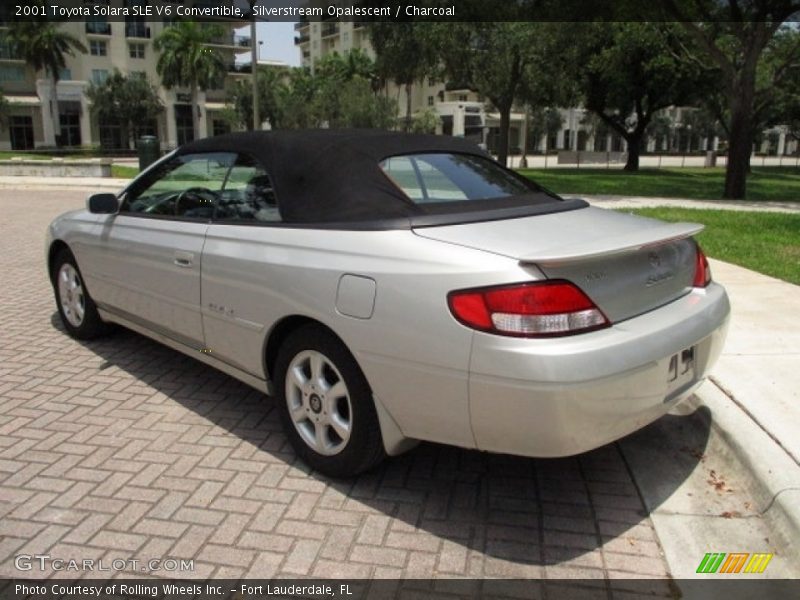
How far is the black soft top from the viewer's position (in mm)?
3277

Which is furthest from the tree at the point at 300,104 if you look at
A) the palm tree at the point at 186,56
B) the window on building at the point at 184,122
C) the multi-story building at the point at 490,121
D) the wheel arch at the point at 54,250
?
the wheel arch at the point at 54,250

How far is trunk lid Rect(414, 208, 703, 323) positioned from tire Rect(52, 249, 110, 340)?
3.39 meters

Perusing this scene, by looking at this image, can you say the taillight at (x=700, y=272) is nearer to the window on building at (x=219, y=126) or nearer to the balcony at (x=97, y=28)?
the balcony at (x=97, y=28)

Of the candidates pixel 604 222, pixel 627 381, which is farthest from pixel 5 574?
pixel 604 222

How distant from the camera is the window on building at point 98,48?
6512cm

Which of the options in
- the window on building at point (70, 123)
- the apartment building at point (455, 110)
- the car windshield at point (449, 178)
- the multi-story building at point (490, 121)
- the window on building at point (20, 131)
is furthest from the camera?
the multi-story building at point (490, 121)

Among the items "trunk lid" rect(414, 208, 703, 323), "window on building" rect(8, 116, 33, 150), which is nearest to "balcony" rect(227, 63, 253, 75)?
"window on building" rect(8, 116, 33, 150)

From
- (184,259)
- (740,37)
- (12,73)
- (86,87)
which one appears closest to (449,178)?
(184,259)

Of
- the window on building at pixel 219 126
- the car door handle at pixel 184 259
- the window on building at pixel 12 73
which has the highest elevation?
the window on building at pixel 12 73

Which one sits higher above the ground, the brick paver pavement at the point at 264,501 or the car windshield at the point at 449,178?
the car windshield at the point at 449,178

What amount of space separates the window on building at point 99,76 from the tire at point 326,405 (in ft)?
227

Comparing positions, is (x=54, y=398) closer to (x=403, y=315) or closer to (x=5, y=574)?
(x=5, y=574)

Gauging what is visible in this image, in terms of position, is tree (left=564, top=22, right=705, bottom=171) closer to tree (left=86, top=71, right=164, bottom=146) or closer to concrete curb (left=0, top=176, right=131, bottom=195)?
concrete curb (left=0, top=176, right=131, bottom=195)

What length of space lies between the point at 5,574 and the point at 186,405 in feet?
5.60
